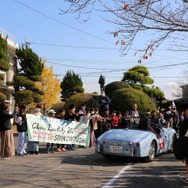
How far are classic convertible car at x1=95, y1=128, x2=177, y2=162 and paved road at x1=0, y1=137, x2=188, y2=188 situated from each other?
31 centimetres

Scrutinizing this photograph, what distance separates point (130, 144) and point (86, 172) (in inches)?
72.7

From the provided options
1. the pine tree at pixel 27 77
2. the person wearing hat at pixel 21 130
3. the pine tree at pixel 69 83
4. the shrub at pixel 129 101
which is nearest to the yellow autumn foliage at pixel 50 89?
the pine tree at pixel 69 83

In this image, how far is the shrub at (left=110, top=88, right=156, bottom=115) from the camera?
2602cm

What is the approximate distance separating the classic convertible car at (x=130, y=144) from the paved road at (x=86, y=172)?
309 millimetres

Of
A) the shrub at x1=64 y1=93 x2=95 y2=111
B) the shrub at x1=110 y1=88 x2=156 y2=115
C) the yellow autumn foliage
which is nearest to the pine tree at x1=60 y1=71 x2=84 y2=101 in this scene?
the yellow autumn foliage

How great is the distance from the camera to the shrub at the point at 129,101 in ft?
85.4

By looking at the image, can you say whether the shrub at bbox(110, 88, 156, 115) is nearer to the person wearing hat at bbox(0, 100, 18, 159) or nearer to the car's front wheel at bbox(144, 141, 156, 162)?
the car's front wheel at bbox(144, 141, 156, 162)

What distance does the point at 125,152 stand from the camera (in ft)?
31.3

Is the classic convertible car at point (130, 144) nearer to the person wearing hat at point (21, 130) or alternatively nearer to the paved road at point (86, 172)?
the paved road at point (86, 172)

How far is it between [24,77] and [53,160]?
21408 mm

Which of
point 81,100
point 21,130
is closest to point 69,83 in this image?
point 81,100

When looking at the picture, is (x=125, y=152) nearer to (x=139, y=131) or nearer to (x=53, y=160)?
(x=139, y=131)

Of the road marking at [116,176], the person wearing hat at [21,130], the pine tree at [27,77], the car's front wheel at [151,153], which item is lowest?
the road marking at [116,176]

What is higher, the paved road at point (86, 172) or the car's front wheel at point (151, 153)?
the car's front wheel at point (151, 153)
